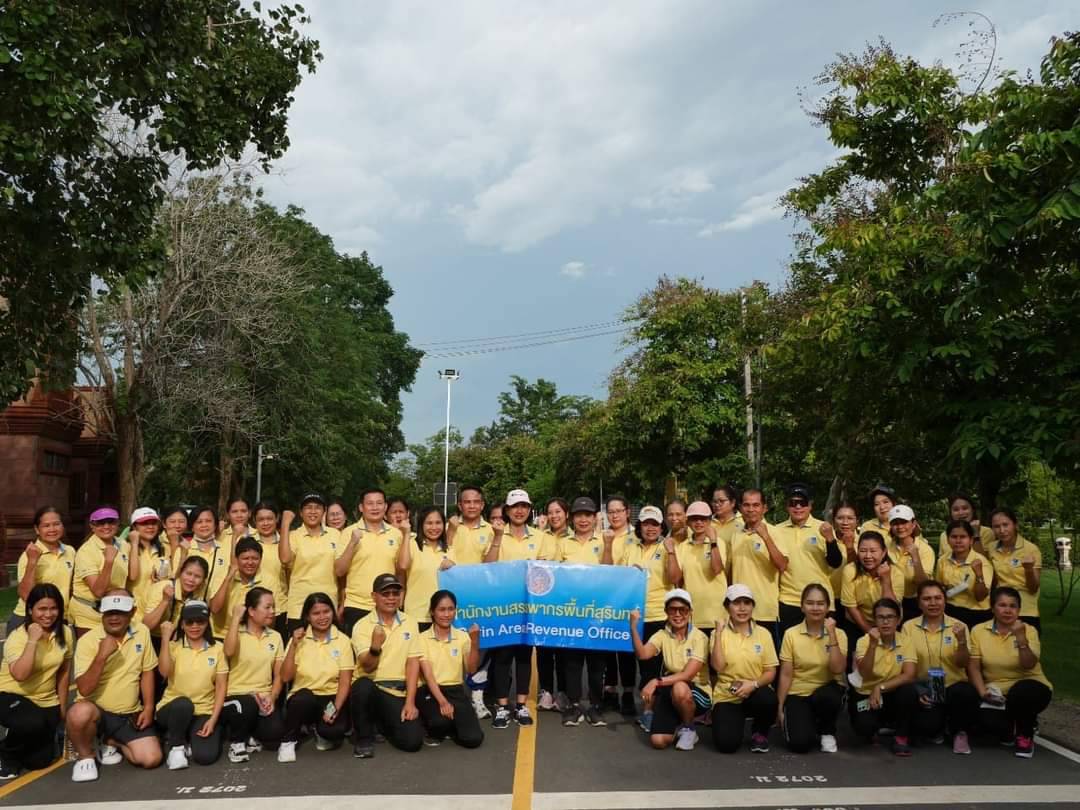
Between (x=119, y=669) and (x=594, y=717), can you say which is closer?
(x=119, y=669)

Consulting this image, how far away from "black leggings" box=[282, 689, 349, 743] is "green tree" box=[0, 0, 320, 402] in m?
5.27

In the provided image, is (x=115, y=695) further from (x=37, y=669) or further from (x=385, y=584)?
(x=385, y=584)

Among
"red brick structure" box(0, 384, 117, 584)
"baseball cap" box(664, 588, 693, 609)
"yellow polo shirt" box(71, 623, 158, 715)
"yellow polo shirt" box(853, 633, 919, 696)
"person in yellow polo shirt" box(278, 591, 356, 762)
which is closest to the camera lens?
"yellow polo shirt" box(71, 623, 158, 715)

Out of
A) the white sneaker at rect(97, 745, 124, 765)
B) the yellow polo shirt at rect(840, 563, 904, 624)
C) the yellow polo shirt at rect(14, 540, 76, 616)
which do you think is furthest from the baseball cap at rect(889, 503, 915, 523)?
the yellow polo shirt at rect(14, 540, 76, 616)

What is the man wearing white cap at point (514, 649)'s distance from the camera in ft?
24.4

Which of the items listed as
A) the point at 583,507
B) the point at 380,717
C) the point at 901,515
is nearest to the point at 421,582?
the point at 380,717

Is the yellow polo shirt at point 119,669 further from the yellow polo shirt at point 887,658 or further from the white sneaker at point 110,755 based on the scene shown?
the yellow polo shirt at point 887,658

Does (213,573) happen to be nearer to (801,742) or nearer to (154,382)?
(801,742)

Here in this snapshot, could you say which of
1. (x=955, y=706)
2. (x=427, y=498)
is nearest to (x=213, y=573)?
(x=955, y=706)

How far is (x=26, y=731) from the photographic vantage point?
618 centimetres

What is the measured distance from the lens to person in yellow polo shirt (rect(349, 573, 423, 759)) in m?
6.55

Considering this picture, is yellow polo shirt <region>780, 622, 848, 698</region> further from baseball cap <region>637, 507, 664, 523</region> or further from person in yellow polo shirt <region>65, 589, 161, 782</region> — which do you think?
person in yellow polo shirt <region>65, 589, 161, 782</region>

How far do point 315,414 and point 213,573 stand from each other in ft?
63.6

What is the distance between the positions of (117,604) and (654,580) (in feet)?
13.1
